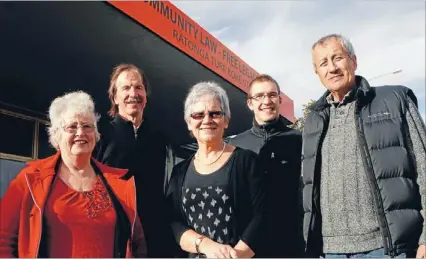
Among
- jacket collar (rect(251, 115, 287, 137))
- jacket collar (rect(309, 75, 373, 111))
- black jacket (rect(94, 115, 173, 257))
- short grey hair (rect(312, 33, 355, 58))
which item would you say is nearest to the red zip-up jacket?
black jacket (rect(94, 115, 173, 257))

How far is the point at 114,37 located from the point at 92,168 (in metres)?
2.42

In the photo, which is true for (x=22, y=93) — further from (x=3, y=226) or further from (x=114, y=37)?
(x=3, y=226)

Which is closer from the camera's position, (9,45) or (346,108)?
(346,108)

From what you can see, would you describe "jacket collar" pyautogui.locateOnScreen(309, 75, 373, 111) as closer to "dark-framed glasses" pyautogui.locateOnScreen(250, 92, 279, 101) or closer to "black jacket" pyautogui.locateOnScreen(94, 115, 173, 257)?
"dark-framed glasses" pyautogui.locateOnScreen(250, 92, 279, 101)

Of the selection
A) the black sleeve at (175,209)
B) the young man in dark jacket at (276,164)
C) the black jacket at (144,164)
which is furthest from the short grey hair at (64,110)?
the young man in dark jacket at (276,164)

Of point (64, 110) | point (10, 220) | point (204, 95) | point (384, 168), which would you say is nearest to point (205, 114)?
point (204, 95)

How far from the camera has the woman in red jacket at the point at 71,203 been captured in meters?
Result: 2.38

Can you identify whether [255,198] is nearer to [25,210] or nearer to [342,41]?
[342,41]

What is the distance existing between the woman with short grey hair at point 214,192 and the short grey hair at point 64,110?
611 mm

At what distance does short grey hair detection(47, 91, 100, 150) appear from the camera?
2605 millimetres

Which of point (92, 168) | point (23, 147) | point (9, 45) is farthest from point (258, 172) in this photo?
point (23, 147)

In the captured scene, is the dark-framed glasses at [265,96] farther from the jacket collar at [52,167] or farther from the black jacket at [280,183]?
the jacket collar at [52,167]

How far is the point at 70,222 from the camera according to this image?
7.93 ft

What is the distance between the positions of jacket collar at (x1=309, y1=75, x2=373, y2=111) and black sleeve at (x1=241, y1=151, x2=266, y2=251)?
59cm
